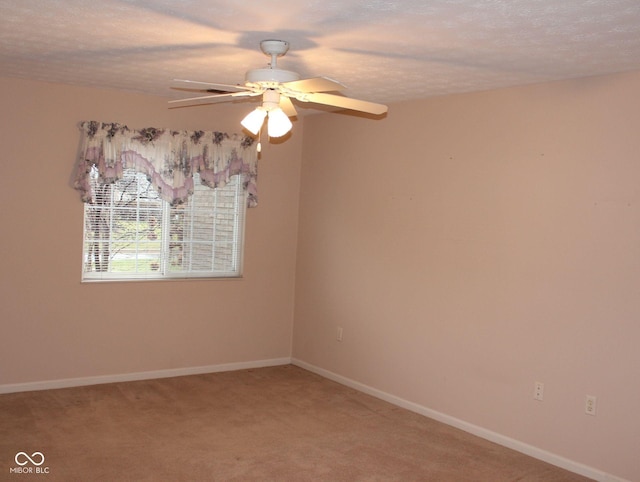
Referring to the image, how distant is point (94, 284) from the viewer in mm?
5223

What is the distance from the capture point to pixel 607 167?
3.78 meters

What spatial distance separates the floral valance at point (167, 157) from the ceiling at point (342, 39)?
74 centimetres

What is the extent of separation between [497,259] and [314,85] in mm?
1980

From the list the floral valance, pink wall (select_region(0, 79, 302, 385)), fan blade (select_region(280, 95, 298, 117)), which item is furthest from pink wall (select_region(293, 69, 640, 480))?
fan blade (select_region(280, 95, 298, 117))

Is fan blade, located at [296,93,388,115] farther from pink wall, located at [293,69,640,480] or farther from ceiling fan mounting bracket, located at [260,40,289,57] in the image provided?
pink wall, located at [293,69,640,480]

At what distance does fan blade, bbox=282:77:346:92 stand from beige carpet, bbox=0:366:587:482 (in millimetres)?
2107

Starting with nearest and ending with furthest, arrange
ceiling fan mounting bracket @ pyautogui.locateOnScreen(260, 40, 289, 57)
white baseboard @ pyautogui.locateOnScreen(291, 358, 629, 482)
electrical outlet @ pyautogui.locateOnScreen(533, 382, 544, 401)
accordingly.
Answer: ceiling fan mounting bracket @ pyautogui.locateOnScreen(260, 40, 289, 57)
white baseboard @ pyautogui.locateOnScreen(291, 358, 629, 482)
electrical outlet @ pyautogui.locateOnScreen(533, 382, 544, 401)

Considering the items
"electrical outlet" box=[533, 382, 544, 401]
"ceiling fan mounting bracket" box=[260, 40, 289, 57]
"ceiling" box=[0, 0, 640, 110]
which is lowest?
"electrical outlet" box=[533, 382, 544, 401]

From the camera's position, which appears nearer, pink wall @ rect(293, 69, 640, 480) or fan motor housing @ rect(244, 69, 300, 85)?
fan motor housing @ rect(244, 69, 300, 85)

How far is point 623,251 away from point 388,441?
187 centimetres

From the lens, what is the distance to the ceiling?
8.98ft

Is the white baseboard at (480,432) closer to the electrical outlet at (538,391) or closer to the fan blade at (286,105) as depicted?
the electrical outlet at (538,391)

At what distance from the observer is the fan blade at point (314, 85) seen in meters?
2.91

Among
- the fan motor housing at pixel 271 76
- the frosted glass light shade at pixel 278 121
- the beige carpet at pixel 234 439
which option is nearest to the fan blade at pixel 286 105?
the frosted glass light shade at pixel 278 121
